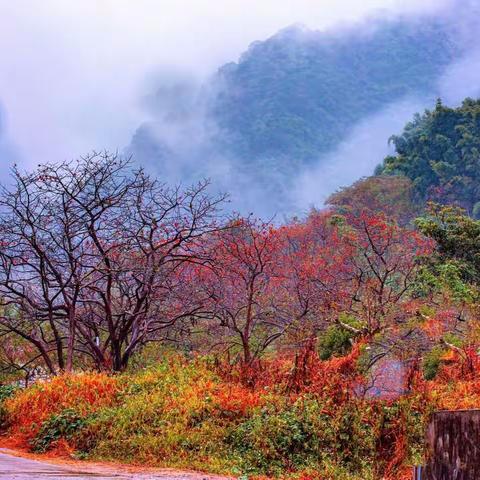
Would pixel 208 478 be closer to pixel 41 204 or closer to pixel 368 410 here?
pixel 368 410

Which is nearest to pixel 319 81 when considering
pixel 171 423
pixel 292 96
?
pixel 292 96

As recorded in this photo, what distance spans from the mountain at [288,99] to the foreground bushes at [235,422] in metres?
105

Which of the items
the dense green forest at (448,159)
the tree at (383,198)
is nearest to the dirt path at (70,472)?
the tree at (383,198)

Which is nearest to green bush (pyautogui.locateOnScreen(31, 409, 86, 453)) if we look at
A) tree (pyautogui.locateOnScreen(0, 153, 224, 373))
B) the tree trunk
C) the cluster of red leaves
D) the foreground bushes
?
the foreground bushes

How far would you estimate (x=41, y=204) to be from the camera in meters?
13.9

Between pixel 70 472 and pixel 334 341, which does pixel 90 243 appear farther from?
pixel 70 472

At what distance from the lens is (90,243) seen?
16.0 m

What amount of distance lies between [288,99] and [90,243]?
119 meters

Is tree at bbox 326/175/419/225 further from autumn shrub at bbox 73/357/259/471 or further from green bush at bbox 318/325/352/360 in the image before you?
autumn shrub at bbox 73/357/259/471

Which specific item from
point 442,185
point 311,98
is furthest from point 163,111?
point 442,185

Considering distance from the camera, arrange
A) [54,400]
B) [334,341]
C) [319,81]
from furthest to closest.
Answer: [319,81], [334,341], [54,400]

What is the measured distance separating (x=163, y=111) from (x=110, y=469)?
434 feet

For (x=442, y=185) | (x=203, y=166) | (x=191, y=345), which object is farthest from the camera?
(x=203, y=166)

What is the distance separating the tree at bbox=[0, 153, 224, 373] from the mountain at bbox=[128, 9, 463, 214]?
9931cm
